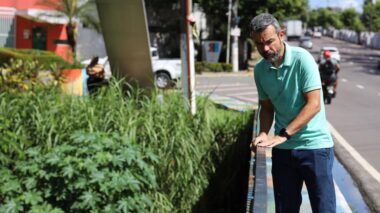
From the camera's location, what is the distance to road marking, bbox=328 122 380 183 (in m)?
7.85

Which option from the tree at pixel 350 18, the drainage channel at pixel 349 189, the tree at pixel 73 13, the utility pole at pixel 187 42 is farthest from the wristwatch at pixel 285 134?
the tree at pixel 350 18

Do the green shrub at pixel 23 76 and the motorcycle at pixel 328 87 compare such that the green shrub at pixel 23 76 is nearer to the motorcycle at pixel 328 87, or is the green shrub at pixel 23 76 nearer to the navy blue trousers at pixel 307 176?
the navy blue trousers at pixel 307 176

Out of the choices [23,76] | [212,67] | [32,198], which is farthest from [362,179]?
[212,67]

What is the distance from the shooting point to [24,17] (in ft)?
92.1

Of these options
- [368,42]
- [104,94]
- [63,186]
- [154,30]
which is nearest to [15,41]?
[154,30]

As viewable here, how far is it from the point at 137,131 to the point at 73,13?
20.9 m

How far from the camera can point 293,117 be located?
3.73m

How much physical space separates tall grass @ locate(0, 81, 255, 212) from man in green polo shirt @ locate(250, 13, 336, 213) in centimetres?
371

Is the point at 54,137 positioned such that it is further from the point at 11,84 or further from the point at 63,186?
the point at 11,84

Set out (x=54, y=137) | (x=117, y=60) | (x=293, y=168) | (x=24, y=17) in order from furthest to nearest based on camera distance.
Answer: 1. (x=24, y=17)
2. (x=117, y=60)
3. (x=54, y=137)
4. (x=293, y=168)

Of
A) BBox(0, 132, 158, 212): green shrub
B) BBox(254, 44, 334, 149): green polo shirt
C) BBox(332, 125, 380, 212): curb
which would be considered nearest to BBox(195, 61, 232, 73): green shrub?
BBox(332, 125, 380, 212): curb

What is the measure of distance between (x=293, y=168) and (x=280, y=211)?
15.8 inches

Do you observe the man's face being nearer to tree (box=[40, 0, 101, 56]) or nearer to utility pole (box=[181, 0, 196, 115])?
utility pole (box=[181, 0, 196, 115])

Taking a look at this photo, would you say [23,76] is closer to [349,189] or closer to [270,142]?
[349,189]
